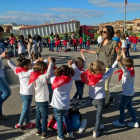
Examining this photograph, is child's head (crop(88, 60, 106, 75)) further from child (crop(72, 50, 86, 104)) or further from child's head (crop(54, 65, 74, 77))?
child (crop(72, 50, 86, 104))

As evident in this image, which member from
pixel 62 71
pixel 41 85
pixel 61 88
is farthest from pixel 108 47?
pixel 41 85

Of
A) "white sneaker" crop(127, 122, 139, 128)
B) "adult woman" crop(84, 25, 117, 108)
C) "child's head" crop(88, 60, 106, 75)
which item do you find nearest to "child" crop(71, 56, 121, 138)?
"child's head" crop(88, 60, 106, 75)

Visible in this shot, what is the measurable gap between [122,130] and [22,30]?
22561mm

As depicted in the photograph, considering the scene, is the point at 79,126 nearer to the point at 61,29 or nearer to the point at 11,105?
the point at 11,105

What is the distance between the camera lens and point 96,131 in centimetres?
335

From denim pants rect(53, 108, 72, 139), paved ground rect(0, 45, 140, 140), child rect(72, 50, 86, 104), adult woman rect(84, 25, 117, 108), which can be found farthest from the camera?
child rect(72, 50, 86, 104)

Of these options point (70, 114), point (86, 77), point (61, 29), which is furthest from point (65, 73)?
point (61, 29)

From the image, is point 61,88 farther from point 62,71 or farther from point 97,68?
point 97,68

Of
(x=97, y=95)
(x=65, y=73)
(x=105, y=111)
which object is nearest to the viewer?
(x=65, y=73)

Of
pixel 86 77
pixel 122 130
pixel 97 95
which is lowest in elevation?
pixel 122 130

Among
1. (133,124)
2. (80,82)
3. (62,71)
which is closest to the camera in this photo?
(62,71)

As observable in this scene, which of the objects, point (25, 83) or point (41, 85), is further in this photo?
point (25, 83)

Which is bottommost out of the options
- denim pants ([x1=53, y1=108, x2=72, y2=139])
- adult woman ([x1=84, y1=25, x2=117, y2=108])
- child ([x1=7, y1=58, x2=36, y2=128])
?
denim pants ([x1=53, y1=108, x2=72, y2=139])

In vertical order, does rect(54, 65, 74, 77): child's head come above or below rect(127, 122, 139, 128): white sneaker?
above
